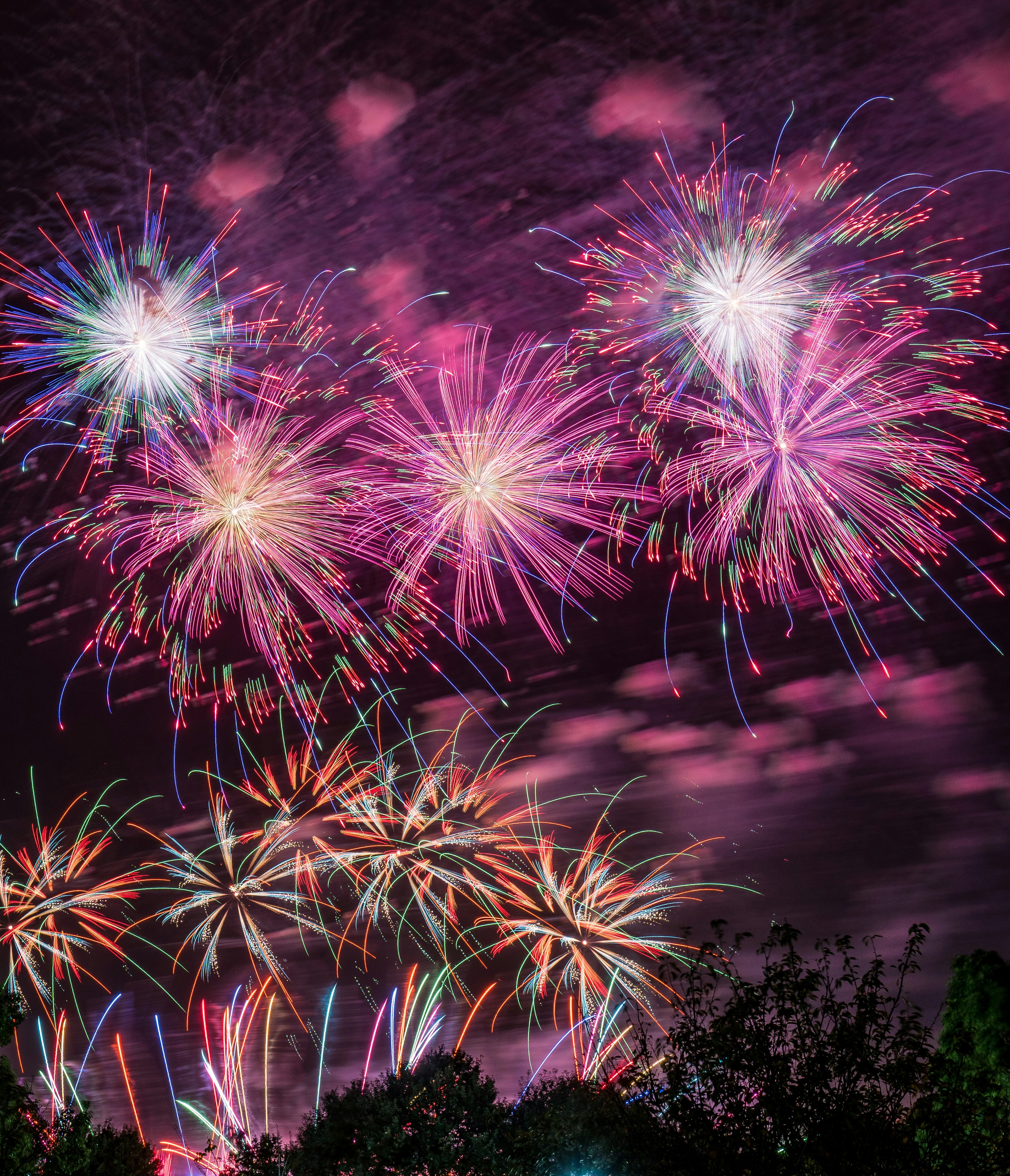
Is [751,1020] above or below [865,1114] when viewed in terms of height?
above

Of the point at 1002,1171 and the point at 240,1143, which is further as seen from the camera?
the point at 240,1143

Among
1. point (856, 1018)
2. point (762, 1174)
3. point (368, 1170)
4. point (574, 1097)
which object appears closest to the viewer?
point (762, 1174)

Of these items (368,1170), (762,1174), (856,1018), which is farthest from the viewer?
(368,1170)

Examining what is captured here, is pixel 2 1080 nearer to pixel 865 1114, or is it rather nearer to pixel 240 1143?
pixel 240 1143

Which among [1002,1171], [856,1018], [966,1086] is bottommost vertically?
[1002,1171]

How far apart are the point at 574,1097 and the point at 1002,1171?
1115 centimetres

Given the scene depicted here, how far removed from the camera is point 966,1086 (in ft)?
42.8

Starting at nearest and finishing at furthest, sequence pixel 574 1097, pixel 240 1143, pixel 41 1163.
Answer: pixel 574 1097 < pixel 41 1163 < pixel 240 1143

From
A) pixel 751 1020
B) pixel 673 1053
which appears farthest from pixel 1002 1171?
pixel 673 1053

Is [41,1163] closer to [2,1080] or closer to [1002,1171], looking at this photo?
[2,1080]

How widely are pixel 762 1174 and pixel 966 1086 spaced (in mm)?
3440

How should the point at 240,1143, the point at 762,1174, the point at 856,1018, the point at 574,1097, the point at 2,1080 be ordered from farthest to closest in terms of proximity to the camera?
the point at 240,1143 → the point at 2,1080 → the point at 574,1097 → the point at 856,1018 → the point at 762,1174

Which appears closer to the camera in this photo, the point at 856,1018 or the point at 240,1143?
the point at 856,1018

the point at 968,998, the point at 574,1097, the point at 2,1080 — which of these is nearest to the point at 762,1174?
the point at 574,1097
